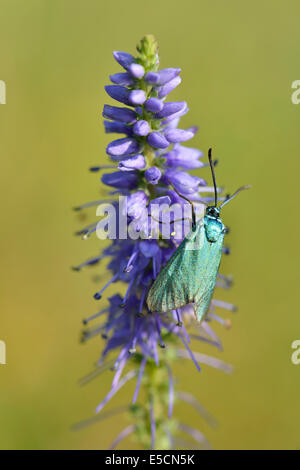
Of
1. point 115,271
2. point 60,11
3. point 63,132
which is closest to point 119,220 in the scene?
point 115,271

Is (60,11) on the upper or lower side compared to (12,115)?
upper

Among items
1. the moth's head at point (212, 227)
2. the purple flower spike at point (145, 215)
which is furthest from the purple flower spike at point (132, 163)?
the moth's head at point (212, 227)

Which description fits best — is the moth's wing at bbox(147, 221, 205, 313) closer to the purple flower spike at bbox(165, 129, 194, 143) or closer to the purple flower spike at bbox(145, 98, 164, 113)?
the purple flower spike at bbox(165, 129, 194, 143)

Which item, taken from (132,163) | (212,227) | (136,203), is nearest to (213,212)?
(212,227)

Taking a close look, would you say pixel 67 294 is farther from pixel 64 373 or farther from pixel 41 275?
pixel 64 373

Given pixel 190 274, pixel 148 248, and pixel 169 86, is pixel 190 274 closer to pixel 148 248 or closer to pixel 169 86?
pixel 148 248
